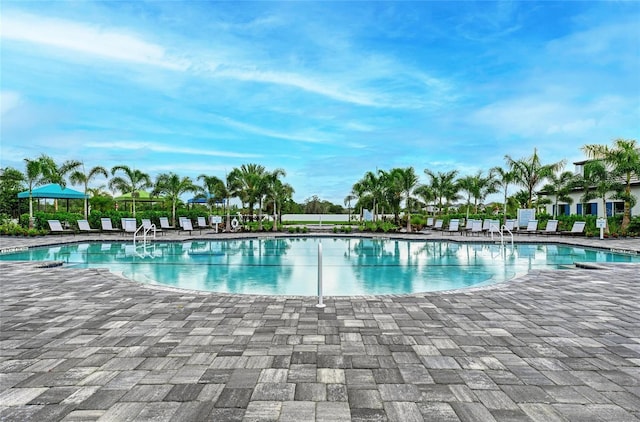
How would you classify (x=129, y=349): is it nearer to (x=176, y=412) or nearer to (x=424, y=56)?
(x=176, y=412)

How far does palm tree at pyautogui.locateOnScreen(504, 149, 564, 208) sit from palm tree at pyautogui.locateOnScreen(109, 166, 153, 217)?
24.0m

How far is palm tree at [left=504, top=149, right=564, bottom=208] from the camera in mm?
21703

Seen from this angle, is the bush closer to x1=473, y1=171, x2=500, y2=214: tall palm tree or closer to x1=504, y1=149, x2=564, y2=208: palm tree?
x1=473, y1=171, x2=500, y2=214: tall palm tree

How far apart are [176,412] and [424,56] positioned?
1755 cm

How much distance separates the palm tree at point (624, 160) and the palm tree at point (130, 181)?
26.8m

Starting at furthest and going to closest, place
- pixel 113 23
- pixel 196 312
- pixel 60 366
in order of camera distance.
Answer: pixel 113 23, pixel 196 312, pixel 60 366

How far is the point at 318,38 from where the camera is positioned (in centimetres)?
1441

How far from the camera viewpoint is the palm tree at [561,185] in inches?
878

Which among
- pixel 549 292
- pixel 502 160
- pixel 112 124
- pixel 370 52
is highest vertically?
pixel 370 52

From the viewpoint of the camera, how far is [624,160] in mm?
17203

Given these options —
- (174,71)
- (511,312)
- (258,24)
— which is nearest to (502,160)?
(258,24)

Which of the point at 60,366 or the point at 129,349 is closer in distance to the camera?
the point at 60,366

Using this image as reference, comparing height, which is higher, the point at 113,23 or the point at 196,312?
the point at 113,23

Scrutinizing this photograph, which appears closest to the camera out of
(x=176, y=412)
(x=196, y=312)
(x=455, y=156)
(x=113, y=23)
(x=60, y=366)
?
(x=176, y=412)
